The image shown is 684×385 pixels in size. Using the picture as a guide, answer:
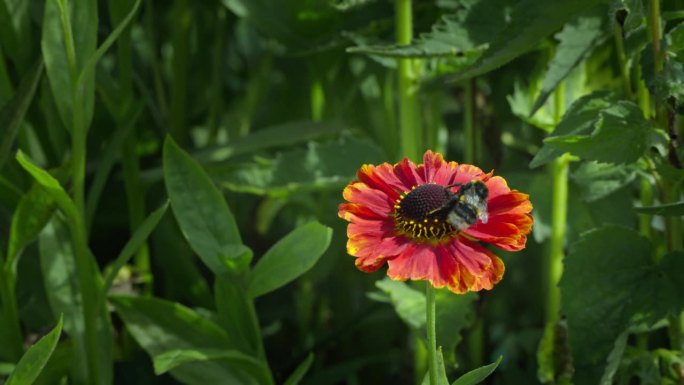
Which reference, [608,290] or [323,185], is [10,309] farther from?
[608,290]

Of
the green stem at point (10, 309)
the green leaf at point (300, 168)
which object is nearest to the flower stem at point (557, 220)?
the green leaf at point (300, 168)

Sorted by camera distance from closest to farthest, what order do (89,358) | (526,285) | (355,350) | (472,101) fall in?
(89,358)
(472,101)
(355,350)
(526,285)

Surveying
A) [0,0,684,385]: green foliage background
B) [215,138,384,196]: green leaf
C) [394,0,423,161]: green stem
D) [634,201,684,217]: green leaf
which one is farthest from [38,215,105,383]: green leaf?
[634,201,684,217]: green leaf

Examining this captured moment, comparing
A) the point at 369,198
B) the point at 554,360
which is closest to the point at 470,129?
the point at 554,360

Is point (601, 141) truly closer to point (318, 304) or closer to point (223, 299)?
point (223, 299)

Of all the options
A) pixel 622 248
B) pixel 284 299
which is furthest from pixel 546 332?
pixel 284 299
